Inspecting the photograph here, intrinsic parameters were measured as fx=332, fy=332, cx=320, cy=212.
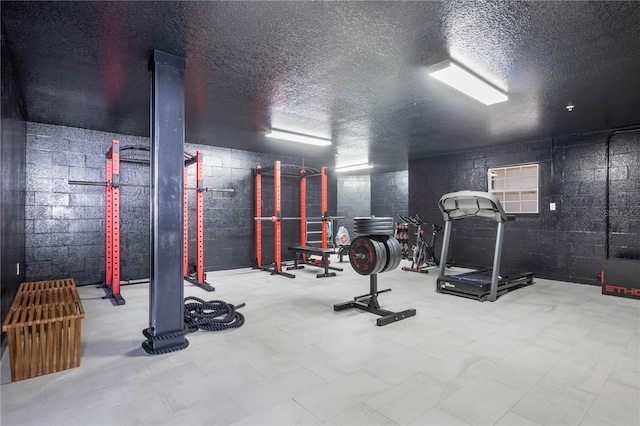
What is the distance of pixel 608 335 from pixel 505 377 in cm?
191

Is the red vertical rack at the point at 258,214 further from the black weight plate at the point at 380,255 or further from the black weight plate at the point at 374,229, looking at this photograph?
the black weight plate at the point at 380,255

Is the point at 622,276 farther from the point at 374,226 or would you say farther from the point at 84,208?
the point at 84,208

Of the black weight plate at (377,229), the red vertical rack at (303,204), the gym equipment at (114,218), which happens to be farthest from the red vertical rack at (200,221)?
the black weight plate at (377,229)

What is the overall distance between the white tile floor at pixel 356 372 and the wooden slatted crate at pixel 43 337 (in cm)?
12

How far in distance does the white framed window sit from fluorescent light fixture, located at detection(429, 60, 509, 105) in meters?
3.78

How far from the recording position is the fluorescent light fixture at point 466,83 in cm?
352

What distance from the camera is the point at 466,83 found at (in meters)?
3.93

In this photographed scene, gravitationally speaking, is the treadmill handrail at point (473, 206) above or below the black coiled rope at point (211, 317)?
above

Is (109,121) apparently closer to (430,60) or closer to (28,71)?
(28,71)

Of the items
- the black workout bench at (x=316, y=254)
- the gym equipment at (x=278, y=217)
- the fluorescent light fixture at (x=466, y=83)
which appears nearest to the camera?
the fluorescent light fixture at (x=466, y=83)

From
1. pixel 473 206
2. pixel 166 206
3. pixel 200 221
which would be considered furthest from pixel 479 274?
pixel 166 206

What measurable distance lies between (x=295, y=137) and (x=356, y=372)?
4.88 metres

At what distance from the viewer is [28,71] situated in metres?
3.62

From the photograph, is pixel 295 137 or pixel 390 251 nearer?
pixel 390 251
